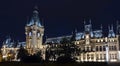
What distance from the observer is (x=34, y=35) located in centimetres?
13750

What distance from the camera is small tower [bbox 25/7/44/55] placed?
137 m

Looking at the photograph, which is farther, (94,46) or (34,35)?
(34,35)

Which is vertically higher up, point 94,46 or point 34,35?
point 34,35

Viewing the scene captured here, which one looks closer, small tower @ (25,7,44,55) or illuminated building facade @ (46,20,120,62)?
illuminated building facade @ (46,20,120,62)

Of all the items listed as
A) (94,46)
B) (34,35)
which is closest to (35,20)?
(34,35)

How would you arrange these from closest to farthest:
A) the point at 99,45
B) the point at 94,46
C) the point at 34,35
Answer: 1. the point at 99,45
2. the point at 94,46
3. the point at 34,35

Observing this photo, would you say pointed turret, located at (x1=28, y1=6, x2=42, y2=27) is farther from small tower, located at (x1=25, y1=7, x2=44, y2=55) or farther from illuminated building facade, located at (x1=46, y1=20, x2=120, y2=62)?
illuminated building facade, located at (x1=46, y1=20, x2=120, y2=62)

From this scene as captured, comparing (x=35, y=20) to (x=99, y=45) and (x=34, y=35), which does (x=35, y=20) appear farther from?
(x=99, y=45)

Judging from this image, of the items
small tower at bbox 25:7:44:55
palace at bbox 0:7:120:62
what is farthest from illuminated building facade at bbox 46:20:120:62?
small tower at bbox 25:7:44:55

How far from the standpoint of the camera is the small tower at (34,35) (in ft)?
449

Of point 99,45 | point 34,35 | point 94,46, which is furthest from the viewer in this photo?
point 34,35

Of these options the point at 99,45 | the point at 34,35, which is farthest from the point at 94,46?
the point at 34,35

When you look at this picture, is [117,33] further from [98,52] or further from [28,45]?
[28,45]

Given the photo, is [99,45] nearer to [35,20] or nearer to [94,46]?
[94,46]
